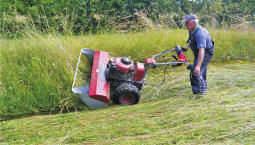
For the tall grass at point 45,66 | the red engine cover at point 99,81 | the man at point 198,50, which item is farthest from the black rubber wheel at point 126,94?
the man at point 198,50

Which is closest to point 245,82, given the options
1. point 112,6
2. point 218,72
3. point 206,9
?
point 218,72

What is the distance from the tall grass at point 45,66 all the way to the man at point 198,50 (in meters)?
1.41

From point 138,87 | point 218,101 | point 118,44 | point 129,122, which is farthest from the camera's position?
point 118,44

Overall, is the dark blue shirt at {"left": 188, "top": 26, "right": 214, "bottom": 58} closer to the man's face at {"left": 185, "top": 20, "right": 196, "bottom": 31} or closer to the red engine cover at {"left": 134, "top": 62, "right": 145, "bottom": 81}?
the man's face at {"left": 185, "top": 20, "right": 196, "bottom": 31}

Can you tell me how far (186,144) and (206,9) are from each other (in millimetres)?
8533

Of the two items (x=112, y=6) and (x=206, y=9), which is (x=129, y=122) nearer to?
(x=206, y=9)

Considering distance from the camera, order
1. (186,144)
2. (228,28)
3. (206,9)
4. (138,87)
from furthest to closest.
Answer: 1. (206,9)
2. (228,28)
3. (138,87)
4. (186,144)

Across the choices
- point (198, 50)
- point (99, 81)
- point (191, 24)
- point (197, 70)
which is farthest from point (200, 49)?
point (99, 81)

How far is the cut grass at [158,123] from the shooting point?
12.0 ft

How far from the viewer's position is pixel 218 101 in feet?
15.6

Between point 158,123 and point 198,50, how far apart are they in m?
1.32

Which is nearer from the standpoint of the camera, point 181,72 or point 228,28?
point 181,72

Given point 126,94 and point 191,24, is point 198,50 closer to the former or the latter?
point 191,24

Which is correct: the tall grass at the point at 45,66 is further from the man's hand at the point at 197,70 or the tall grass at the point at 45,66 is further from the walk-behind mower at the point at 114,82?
the man's hand at the point at 197,70
